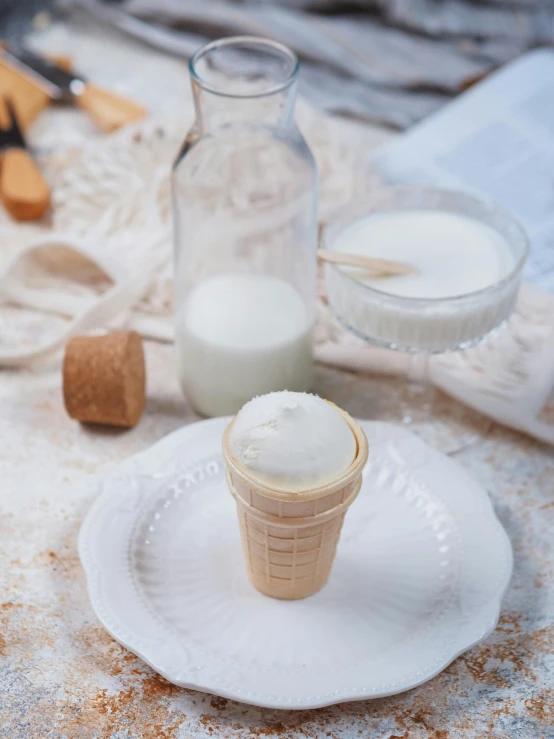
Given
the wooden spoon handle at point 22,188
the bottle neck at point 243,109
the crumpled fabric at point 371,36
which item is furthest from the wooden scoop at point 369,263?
the crumpled fabric at point 371,36

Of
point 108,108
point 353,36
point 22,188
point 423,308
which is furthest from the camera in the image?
point 353,36

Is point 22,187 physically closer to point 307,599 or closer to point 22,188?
point 22,188

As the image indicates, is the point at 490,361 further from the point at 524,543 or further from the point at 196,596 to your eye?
the point at 196,596

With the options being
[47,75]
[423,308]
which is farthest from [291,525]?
[47,75]

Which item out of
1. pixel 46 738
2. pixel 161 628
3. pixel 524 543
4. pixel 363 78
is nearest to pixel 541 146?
pixel 363 78

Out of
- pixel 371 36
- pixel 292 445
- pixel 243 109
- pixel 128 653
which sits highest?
pixel 243 109

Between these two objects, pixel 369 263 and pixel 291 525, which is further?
pixel 369 263

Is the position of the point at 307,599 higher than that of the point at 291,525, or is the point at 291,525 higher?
the point at 291,525

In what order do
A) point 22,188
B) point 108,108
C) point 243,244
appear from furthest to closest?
point 108,108
point 22,188
point 243,244
